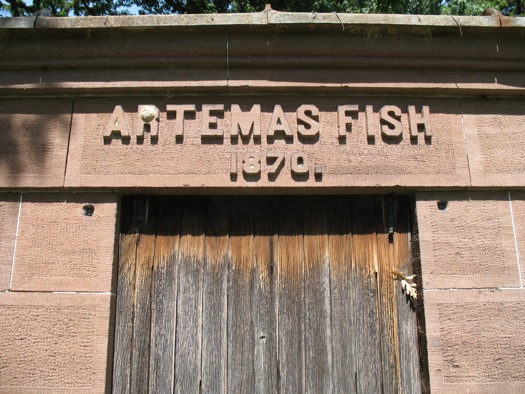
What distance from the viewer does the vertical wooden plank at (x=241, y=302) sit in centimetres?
301

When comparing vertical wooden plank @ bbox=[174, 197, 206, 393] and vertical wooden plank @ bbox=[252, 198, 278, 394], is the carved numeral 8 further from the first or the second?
vertical wooden plank @ bbox=[174, 197, 206, 393]

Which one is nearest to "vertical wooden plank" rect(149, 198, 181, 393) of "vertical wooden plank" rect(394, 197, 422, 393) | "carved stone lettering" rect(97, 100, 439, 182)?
"carved stone lettering" rect(97, 100, 439, 182)

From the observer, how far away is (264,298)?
10.2ft

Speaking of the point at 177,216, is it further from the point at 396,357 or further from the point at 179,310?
the point at 396,357

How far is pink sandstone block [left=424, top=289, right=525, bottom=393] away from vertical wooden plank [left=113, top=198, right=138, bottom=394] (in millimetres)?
1685

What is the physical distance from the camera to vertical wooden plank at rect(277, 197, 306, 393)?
302cm

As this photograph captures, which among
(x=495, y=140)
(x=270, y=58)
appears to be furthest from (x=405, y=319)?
(x=270, y=58)

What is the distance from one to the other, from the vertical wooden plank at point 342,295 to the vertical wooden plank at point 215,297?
0.63 metres

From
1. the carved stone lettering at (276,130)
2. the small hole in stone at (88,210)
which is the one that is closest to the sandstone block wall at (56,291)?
the small hole in stone at (88,210)

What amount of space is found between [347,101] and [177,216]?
49.7 inches

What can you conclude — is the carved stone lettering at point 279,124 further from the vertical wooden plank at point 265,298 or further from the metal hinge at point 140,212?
the metal hinge at point 140,212

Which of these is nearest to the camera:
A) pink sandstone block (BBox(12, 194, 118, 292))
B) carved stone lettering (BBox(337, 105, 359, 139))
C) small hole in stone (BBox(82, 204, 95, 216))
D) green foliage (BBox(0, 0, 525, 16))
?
pink sandstone block (BBox(12, 194, 118, 292))

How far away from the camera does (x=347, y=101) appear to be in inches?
128

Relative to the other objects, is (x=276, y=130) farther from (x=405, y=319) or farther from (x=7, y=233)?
(x=7, y=233)
